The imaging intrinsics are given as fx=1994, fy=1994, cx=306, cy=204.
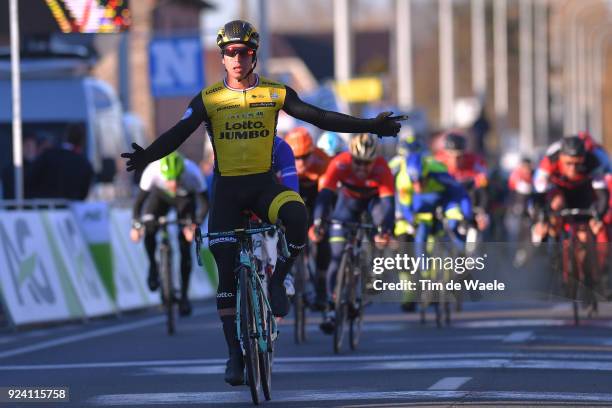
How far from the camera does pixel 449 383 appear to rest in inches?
489

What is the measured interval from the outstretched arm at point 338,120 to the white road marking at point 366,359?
9.98ft

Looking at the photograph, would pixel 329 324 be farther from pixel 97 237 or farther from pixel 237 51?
pixel 97 237

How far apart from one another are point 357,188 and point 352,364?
9.93 ft

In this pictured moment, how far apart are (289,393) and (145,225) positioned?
6844 mm

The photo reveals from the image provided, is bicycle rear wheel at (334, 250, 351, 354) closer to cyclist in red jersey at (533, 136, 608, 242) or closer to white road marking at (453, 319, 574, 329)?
white road marking at (453, 319, 574, 329)

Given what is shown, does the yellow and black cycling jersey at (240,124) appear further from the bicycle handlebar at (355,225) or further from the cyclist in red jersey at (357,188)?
the bicycle handlebar at (355,225)

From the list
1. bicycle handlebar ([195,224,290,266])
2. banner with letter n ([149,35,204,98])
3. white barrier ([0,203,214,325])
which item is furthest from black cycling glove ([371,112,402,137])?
banner with letter n ([149,35,204,98])

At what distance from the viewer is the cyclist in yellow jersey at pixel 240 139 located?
1148cm

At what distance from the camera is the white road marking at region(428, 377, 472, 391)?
12073 millimetres

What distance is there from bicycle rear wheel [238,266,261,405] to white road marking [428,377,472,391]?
128cm

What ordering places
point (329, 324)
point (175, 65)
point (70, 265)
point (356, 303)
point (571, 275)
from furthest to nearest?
point (175, 65), point (70, 265), point (571, 275), point (356, 303), point (329, 324)

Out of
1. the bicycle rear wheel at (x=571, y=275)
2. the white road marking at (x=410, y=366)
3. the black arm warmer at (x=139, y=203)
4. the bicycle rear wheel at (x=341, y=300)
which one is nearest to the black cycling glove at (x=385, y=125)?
the white road marking at (x=410, y=366)

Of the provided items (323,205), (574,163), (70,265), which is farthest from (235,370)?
(70,265)

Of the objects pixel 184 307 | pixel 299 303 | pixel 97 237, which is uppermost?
pixel 97 237
